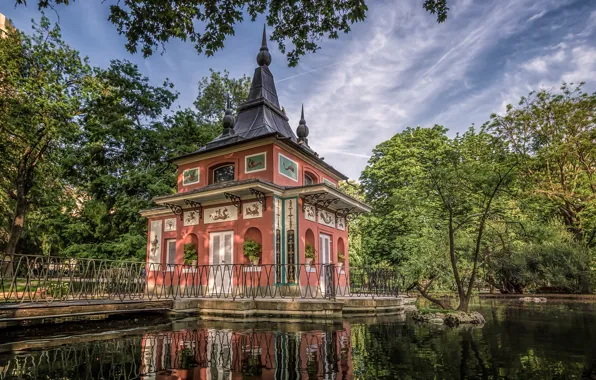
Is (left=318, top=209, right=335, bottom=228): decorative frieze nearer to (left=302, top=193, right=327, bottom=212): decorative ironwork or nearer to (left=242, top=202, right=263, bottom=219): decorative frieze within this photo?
(left=302, top=193, right=327, bottom=212): decorative ironwork

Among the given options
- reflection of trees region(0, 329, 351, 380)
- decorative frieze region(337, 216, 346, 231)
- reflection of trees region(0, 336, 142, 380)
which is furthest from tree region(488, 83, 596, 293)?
reflection of trees region(0, 336, 142, 380)

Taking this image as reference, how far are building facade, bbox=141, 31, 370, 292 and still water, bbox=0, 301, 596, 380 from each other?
442cm

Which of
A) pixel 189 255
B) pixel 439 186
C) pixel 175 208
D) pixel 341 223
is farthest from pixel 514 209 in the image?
pixel 175 208

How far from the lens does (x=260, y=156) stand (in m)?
14.7

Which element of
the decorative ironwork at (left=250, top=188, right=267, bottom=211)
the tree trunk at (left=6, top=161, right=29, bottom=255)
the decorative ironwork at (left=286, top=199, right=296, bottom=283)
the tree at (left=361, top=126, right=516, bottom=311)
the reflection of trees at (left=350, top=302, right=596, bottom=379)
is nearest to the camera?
the reflection of trees at (left=350, top=302, right=596, bottom=379)

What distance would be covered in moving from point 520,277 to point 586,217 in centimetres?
571

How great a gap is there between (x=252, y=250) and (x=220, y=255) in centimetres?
194

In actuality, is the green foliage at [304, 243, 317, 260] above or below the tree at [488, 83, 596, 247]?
below

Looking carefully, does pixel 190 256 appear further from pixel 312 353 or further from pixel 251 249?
pixel 312 353

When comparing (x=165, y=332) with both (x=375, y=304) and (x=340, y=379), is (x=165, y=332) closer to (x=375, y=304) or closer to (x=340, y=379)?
(x=340, y=379)

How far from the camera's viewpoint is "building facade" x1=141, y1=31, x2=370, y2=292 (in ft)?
44.3

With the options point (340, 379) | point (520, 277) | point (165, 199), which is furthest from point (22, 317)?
point (520, 277)

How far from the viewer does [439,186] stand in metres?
11.9

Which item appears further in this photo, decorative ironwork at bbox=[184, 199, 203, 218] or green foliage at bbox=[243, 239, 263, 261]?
decorative ironwork at bbox=[184, 199, 203, 218]
